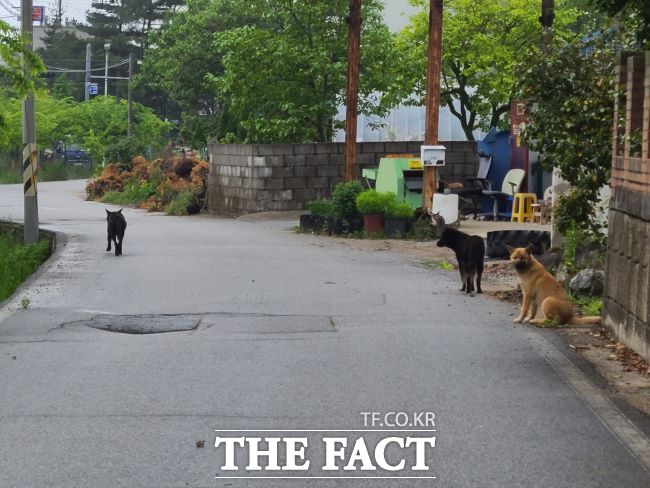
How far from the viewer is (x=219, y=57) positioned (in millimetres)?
54062

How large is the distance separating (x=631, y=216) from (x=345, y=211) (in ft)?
48.6

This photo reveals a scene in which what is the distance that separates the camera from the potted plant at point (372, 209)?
83.0 ft

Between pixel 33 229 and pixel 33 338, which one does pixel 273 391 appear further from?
pixel 33 229

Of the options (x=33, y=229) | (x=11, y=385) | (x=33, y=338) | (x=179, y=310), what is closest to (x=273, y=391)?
(x=11, y=385)

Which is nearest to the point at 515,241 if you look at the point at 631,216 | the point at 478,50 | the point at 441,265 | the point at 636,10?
the point at 441,265

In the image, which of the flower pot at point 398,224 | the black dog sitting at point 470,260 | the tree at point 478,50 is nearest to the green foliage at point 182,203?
the tree at point 478,50

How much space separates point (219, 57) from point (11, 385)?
150 feet

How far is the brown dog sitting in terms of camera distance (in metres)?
12.6

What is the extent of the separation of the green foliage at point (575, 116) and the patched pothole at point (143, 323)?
5481 mm

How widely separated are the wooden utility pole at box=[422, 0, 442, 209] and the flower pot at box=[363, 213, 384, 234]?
1.30 meters

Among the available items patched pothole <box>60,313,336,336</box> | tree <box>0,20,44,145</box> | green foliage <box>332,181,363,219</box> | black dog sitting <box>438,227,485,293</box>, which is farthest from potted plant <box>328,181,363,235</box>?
patched pothole <box>60,313,336,336</box>

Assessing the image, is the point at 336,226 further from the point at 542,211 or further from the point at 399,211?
the point at 542,211

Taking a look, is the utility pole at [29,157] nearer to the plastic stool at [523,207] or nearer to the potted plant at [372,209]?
the potted plant at [372,209]

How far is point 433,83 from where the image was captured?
26250 mm
